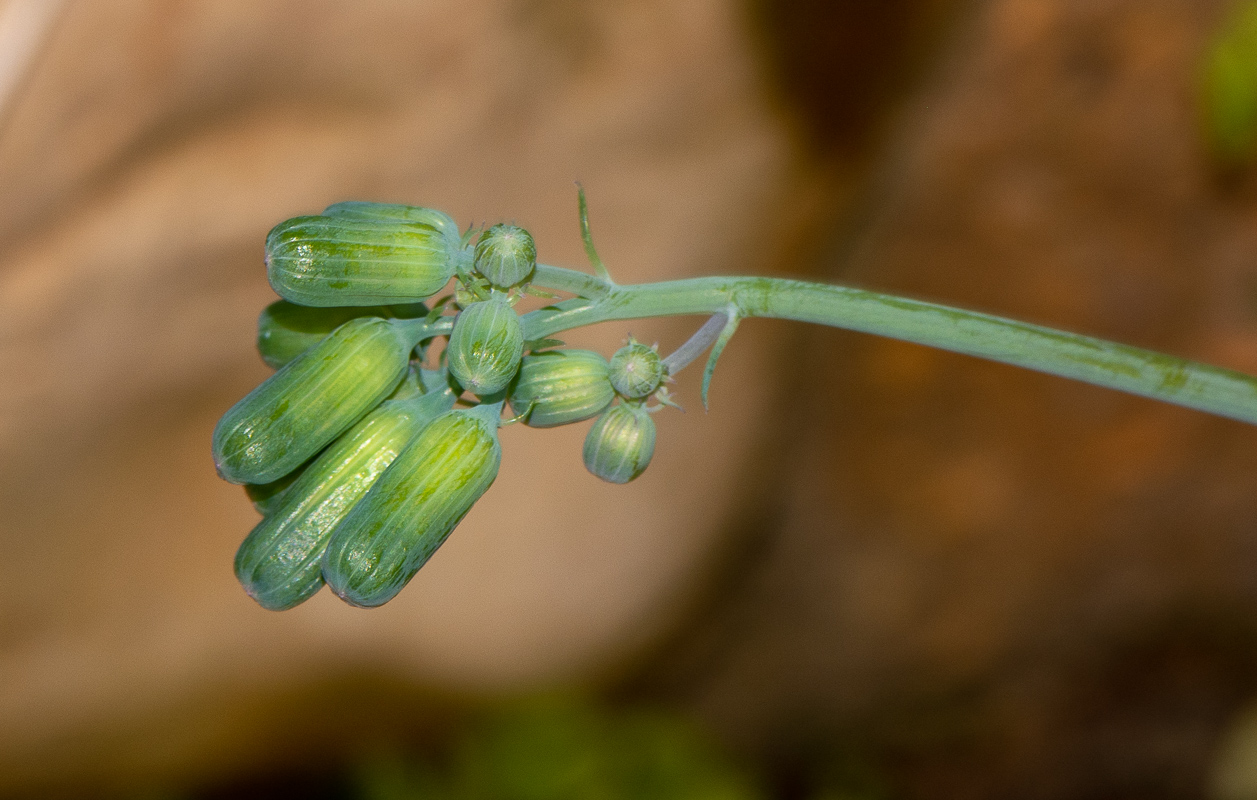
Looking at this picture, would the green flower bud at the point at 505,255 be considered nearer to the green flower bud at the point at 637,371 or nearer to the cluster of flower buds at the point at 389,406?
the cluster of flower buds at the point at 389,406

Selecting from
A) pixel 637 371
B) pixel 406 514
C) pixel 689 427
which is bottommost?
pixel 406 514

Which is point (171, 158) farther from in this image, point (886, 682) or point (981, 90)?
point (886, 682)

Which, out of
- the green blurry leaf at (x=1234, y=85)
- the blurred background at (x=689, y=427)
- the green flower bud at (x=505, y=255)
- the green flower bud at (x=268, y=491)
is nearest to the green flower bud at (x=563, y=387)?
the green flower bud at (x=505, y=255)

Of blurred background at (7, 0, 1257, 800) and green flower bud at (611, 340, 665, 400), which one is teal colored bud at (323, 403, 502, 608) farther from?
blurred background at (7, 0, 1257, 800)

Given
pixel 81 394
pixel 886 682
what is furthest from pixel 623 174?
pixel 886 682

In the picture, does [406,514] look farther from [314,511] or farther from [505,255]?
[505,255]

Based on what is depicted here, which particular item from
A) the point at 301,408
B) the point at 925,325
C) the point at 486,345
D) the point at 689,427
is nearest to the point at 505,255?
the point at 486,345

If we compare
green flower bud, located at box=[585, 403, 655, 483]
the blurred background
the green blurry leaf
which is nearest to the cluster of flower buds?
green flower bud, located at box=[585, 403, 655, 483]

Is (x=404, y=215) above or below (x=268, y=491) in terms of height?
above
